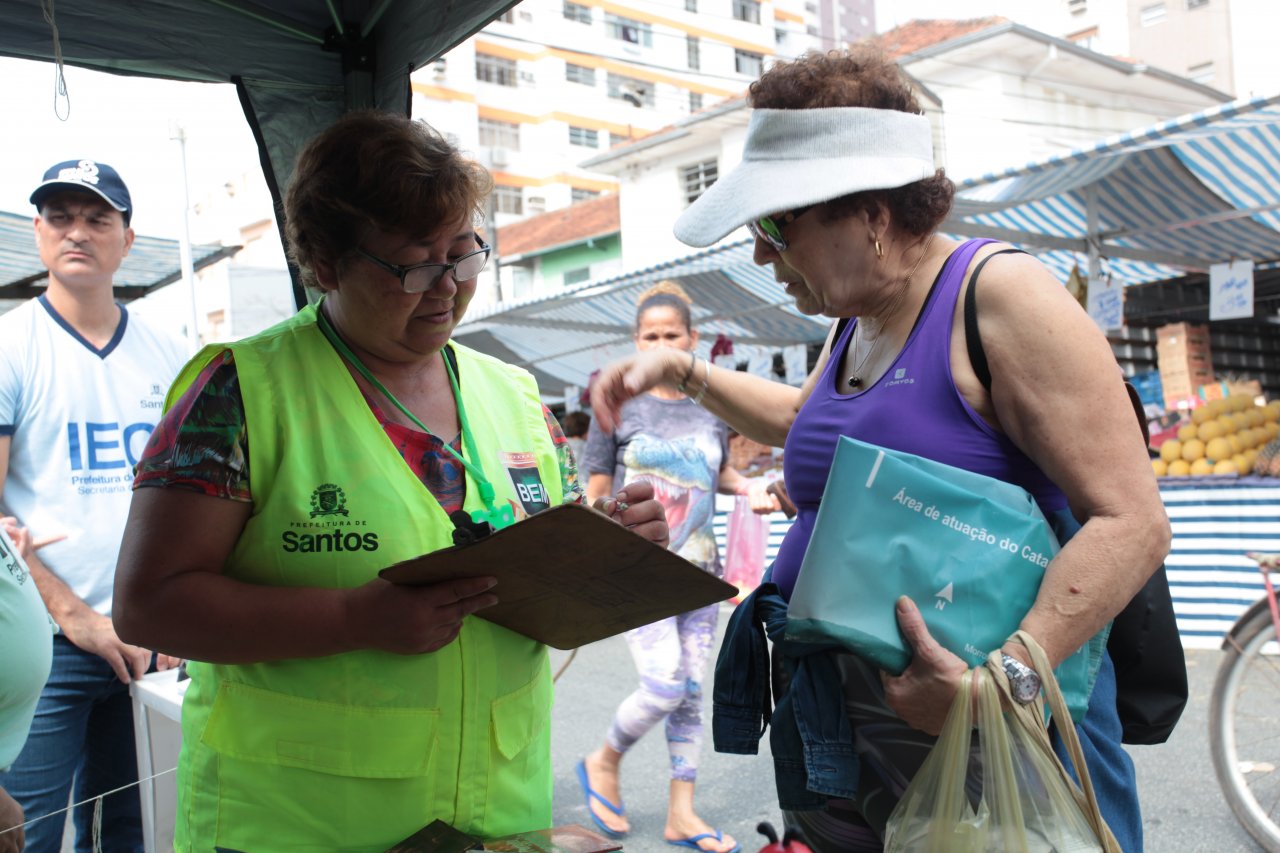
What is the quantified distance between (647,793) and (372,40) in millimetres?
3291

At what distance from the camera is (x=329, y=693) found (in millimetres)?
1609

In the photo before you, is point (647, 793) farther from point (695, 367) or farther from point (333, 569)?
point (333, 569)

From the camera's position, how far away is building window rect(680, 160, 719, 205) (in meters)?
28.5

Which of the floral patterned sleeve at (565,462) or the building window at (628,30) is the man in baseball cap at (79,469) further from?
the building window at (628,30)

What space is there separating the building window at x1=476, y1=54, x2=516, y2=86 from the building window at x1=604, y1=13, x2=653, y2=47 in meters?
5.06

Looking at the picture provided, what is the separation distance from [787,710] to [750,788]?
3043mm

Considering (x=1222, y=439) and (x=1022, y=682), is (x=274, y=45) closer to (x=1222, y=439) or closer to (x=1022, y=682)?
(x=1022, y=682)

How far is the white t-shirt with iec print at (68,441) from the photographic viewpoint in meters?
2.72

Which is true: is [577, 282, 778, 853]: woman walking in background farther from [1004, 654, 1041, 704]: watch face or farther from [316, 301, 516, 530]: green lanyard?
[1004, 654, 1041, 704]: watch face

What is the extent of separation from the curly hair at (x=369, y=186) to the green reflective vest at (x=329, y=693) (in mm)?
211

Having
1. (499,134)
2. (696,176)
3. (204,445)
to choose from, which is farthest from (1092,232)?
(499,134)

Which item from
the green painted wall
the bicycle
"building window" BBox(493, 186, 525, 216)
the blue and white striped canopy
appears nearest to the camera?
the bicycle

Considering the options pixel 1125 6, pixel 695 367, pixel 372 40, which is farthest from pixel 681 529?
pixel 1125 6

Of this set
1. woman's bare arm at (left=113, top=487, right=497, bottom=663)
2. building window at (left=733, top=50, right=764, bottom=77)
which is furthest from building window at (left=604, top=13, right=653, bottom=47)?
woman's bare arm at (left=113, top=487, right=497, bottom=663)
